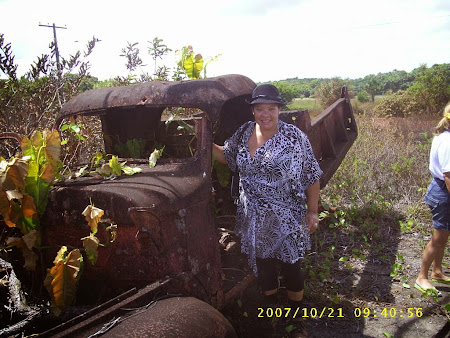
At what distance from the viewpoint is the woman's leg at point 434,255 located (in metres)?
3.32

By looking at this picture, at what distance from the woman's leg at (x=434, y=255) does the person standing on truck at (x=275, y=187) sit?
1.23 metres

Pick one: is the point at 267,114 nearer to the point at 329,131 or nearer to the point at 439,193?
the point at 439,193

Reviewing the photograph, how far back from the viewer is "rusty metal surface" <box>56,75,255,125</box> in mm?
2861

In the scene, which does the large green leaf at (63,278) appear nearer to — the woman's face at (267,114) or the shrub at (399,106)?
the woman's face at (267,114)

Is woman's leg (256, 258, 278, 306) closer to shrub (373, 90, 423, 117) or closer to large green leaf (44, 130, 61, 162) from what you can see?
large green leaf (44, 130, 61, 162)

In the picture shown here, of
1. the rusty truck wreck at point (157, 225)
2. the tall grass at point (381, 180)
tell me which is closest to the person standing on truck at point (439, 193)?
the rusty truck wreck at point (157, 225)

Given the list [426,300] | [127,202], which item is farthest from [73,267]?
[426,300]

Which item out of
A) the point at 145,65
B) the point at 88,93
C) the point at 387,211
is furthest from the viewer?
the point at 145,65

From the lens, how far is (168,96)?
2.92 metres

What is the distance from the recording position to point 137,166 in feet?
9.66

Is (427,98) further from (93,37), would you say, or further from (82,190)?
(82,190)

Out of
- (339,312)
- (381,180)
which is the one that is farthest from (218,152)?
(381,180)

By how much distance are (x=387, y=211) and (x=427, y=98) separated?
38.3 feet

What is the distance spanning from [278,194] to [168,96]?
1078 millimetres
